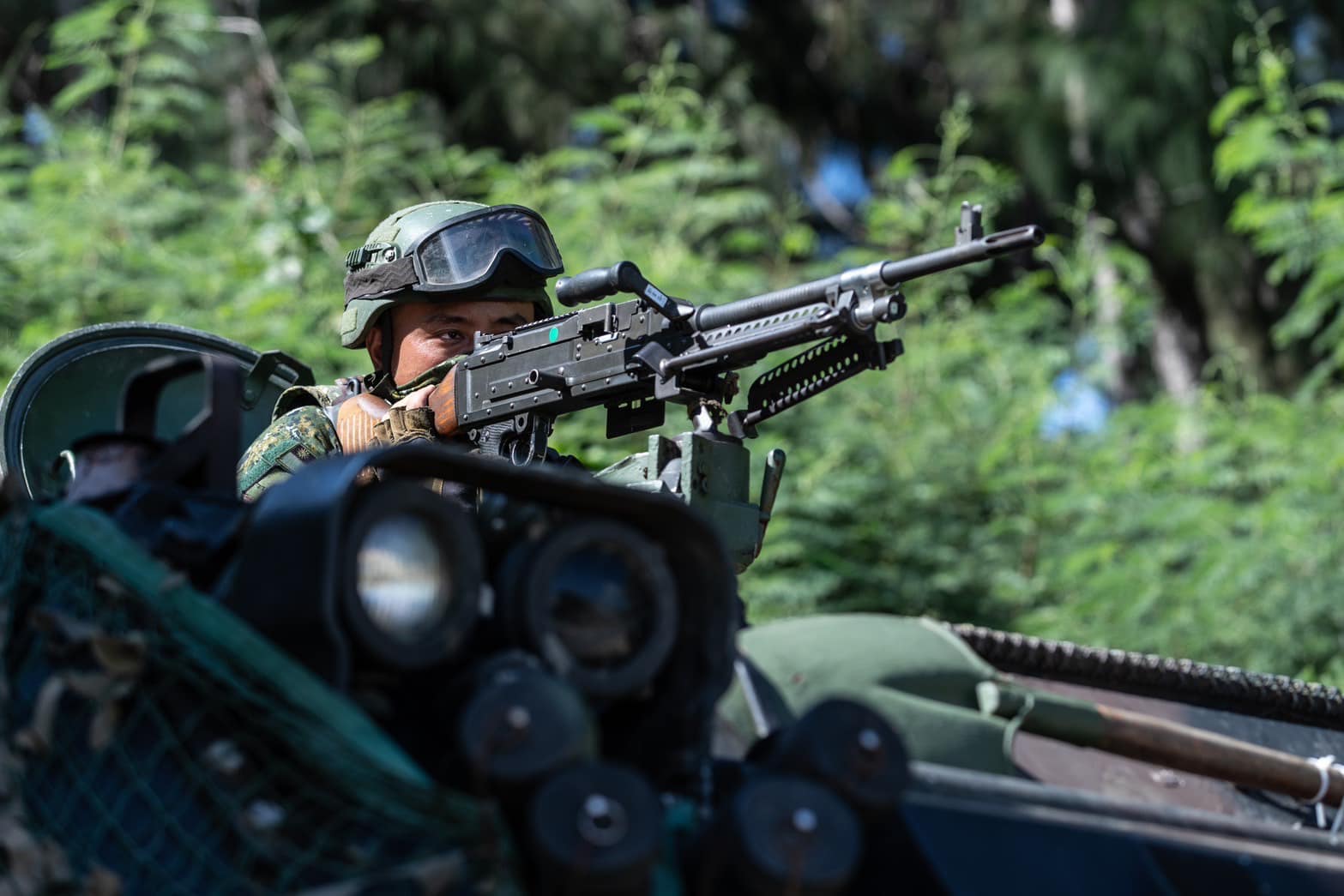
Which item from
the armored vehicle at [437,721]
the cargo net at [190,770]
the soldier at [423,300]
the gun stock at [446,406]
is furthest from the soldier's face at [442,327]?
the cargo net at [190,770]

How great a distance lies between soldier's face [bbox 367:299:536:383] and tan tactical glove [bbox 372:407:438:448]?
0.27 metres

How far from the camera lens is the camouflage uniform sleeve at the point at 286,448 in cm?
468

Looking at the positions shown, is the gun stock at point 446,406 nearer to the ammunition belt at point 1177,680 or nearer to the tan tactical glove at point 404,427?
the tan tactical glove at point 404,427

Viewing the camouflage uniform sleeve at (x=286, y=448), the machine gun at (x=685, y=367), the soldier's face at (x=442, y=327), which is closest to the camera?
the machine gun at (x=685, y=367)

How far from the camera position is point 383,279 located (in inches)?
211

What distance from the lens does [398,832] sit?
7.16 ft

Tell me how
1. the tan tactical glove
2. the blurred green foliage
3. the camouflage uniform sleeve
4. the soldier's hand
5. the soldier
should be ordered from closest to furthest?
the camouflage uniform sleeve, the tan tactical glove, the soldier, the soldier's hand, the blurred green foliage

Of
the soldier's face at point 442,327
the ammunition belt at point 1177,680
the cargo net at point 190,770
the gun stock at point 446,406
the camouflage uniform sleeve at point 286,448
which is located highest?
the soldier's face at point 442,327

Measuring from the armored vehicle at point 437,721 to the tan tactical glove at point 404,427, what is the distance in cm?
218

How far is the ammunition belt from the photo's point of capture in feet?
14.4

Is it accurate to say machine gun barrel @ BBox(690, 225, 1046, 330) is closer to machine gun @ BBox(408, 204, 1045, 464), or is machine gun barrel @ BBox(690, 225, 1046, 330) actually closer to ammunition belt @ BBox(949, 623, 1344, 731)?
machine gun @ BBox(408, 204, 1045, 464)

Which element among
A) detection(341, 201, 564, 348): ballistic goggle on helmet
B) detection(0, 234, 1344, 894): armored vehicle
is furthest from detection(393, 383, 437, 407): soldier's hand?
detection(0, 234, 1344, 894): armored vehicle

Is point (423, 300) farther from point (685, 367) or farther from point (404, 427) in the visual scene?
point (685, 367)

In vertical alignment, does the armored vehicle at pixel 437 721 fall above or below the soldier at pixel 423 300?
below
